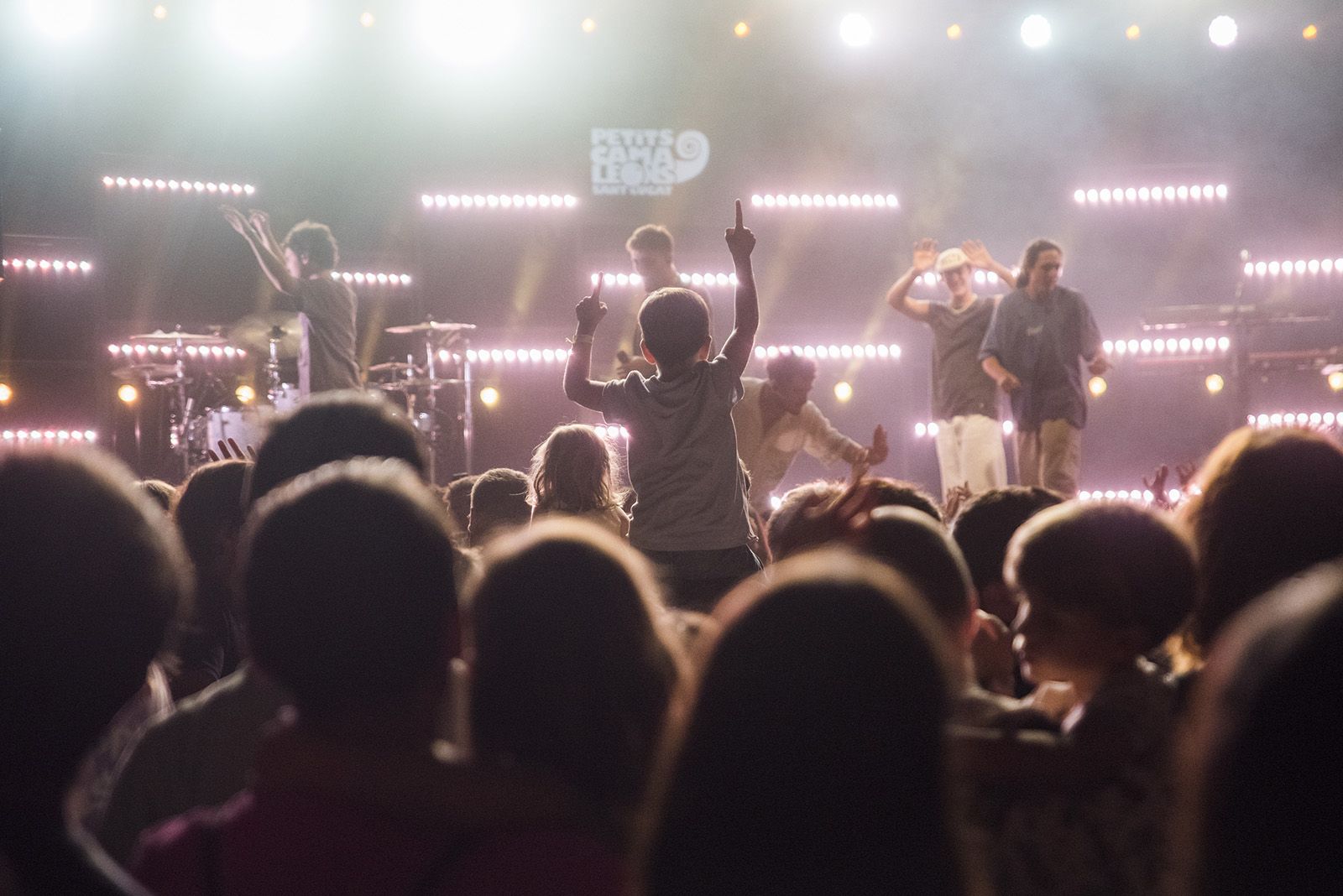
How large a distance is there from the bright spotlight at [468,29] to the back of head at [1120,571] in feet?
35.2

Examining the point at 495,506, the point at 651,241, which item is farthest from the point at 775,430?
the point at 495,506

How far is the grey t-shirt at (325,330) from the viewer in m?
8.41

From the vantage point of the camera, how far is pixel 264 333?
11.5 m

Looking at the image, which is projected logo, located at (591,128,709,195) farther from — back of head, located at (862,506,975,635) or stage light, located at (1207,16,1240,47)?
back of head, located at (862,506,975,635)

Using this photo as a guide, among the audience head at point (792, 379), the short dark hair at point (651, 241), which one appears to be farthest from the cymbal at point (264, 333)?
the audience head at point (792, 379)

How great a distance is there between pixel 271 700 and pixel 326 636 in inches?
27.4

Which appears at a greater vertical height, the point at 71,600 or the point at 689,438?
the point at 71,600

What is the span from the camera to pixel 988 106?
1258cm

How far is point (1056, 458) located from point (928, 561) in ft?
21.6

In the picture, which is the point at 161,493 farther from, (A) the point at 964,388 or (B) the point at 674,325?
(A) the point at 964,388

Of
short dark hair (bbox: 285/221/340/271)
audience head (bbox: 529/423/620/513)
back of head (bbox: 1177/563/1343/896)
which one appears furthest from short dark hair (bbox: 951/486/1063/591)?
short dark hair (bbox: 285/221/340/271)

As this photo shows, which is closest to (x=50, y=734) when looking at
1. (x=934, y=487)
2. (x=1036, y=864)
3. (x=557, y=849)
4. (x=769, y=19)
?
(x=557, y=849)

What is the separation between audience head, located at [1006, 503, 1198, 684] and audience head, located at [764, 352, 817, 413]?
16.5ft

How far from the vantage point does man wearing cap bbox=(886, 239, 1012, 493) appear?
929 cm
